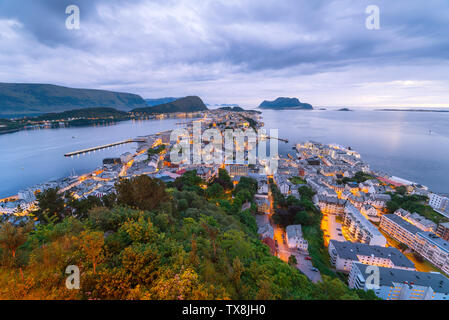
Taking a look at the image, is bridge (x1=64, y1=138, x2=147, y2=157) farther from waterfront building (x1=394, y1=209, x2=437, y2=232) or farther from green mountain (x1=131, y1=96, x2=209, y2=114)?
green mountain (x1=131, y1=96, x2=209, y2=114)

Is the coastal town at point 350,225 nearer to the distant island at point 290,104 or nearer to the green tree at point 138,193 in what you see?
the green tree at point 138,193

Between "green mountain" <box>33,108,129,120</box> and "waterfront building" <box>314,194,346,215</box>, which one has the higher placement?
"green mountain" <box>33,108,129,120</box>

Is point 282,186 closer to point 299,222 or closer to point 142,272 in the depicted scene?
point 299,222

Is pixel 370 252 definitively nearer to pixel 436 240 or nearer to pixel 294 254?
pixel 294 254

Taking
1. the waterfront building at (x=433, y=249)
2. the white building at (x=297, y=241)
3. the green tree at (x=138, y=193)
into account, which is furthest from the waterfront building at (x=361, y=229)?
the green tree at (x=138, y=193)

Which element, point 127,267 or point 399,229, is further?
point 399,229

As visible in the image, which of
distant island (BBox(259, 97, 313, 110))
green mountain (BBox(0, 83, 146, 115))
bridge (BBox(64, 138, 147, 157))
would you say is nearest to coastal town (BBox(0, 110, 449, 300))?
bridge (BBox(64, 138, 147, 157))

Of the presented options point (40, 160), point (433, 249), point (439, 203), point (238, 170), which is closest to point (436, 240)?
point (433, 249)

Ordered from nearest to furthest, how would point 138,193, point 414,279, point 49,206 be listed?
point 138,193 → point 49,206 → point 414,279
